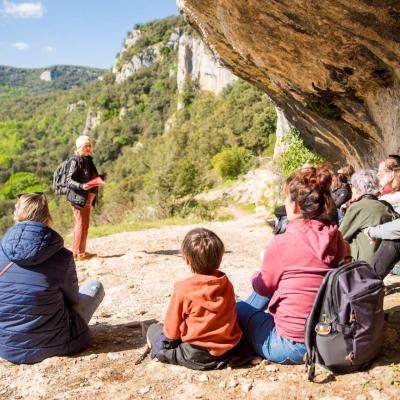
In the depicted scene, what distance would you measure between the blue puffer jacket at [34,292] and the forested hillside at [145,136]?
13256mm

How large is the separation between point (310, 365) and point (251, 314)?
0.62 metres

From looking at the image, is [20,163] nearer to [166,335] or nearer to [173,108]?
[173,108]

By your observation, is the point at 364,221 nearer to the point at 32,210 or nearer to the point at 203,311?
the point at 203,311

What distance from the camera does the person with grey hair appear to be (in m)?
4.19

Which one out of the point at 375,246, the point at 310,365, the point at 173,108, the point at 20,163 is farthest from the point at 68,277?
the point at 20,163

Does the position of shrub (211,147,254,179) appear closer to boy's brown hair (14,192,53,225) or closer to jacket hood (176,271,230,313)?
boy's brown hair (14,192,53,225)

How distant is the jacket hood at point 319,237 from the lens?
293 centimetres

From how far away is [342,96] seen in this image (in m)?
7.06

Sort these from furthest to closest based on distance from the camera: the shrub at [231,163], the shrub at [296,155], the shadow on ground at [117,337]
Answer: the shrub at [231,163] → the shrub at [296,155] → the shadow on ground at [117,337]

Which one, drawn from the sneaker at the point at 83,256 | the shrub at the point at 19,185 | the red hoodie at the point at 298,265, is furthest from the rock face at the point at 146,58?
the red hoodie at the point at 298,265

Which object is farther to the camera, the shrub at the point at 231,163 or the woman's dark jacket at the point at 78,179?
the shrub at the point at 231,163

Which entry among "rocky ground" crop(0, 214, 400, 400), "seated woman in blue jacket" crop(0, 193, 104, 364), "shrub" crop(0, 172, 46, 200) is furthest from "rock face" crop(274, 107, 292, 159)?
"shrub" crop(0, 172, 46, 200)

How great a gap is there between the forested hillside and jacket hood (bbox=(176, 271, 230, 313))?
13844 millimetres

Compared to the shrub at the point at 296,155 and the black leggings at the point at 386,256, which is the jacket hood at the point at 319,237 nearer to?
the black leggings at the point at 386,256
